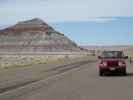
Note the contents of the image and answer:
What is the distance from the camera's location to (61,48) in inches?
7849

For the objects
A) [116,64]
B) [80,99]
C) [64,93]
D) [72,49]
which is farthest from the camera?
[72,49]

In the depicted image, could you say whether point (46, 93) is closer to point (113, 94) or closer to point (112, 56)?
point (113, 94)

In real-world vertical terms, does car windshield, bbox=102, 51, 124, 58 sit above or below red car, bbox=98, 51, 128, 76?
above

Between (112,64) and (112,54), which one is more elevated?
(112,54)

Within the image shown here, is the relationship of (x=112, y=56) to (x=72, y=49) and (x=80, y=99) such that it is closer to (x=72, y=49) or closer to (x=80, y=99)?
(x=80, y=99)

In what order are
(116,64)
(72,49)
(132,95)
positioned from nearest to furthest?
(132,95) → (116,64) → (72,49)

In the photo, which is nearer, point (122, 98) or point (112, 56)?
point (122, 98)

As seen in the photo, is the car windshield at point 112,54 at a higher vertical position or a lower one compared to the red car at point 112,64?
higher

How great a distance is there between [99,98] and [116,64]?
14.4m

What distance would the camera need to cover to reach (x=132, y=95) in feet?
56.1

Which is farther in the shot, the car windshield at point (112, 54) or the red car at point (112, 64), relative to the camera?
the car windshield at point (112, 54)

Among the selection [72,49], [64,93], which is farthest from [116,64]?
[72,49]

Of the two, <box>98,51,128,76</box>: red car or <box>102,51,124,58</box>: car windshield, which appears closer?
<box>98,51,128,76</box>: red car

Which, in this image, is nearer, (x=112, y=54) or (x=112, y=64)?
(x=112, y=64)
